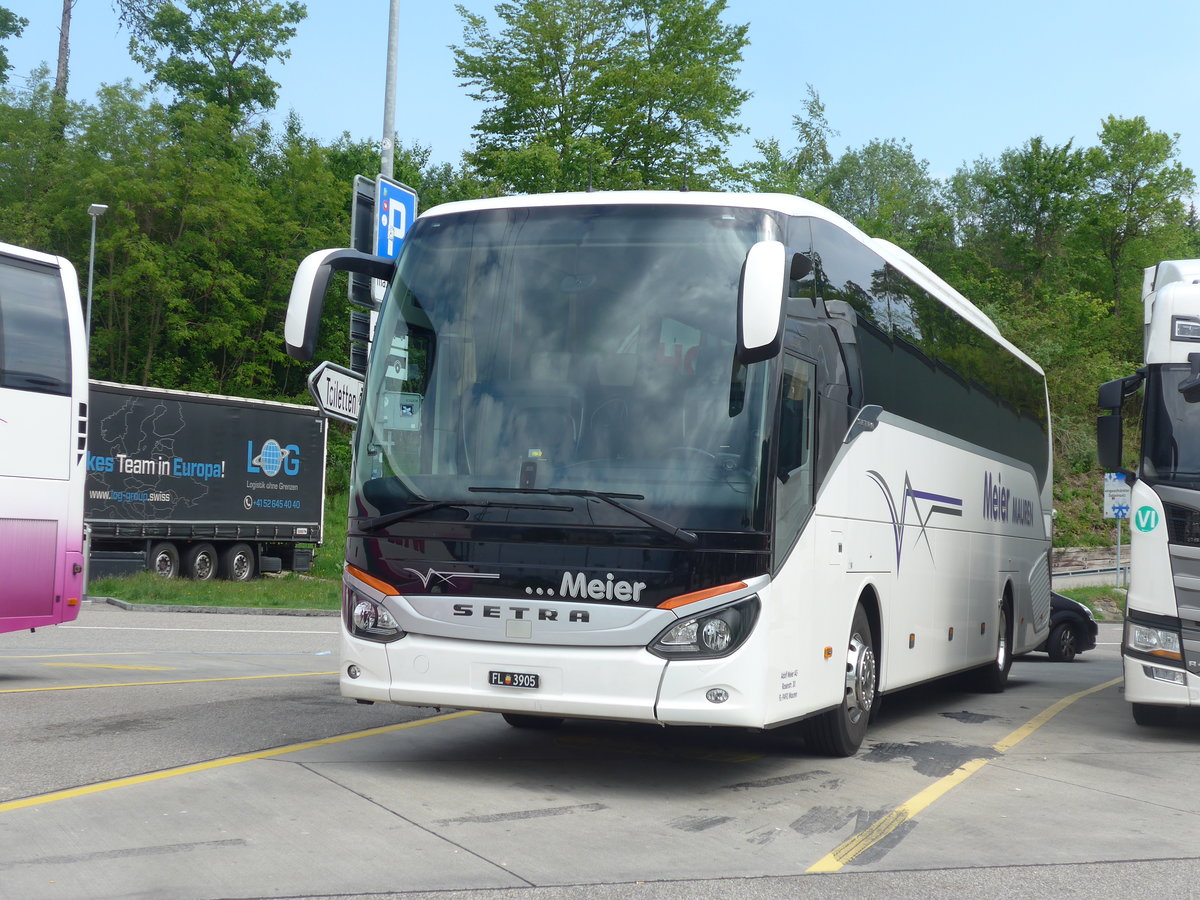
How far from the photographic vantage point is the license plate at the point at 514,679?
24.4 feet

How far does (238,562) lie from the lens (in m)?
30.7

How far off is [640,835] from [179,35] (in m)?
50.9

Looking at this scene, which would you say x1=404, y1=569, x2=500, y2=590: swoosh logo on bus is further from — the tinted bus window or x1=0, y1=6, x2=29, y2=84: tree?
x1=0, y1=6, x2=29, y2=84: tree

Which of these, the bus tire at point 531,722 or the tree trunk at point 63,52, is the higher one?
the tree trunk at point 63,52

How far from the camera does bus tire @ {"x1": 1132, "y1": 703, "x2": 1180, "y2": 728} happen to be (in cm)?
1171

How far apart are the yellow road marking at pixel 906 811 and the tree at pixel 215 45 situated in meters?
46.4

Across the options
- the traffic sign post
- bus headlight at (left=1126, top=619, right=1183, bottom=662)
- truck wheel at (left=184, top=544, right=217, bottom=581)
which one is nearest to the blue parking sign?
bus headlight at (left=1126, top=619, right=1183, bottom=662)

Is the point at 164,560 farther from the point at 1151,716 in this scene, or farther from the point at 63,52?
the point at 63,52

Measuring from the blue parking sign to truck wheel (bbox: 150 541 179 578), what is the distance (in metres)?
13.7

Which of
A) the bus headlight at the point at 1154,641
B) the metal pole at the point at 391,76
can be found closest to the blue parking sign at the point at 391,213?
the metal pole at the point at 391,76

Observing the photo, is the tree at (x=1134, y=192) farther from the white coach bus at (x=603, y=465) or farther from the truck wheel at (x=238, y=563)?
the white coach bus at (x=603, y=465)

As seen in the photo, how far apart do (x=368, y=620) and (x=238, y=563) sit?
23817 millimetres

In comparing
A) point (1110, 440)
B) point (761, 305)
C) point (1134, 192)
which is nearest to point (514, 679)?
point (761, 305)

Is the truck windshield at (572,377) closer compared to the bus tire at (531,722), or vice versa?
the truck windshield at (572,377)
